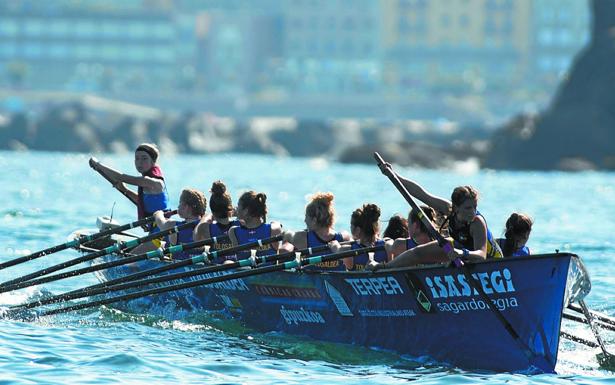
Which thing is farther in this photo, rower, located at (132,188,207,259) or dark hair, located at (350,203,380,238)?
rower, located at (132,188,207,259)

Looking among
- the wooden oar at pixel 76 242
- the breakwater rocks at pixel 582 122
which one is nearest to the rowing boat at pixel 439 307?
the wooden oar at pixel 76 242

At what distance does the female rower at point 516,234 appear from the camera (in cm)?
1451

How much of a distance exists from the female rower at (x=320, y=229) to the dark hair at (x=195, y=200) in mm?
2286

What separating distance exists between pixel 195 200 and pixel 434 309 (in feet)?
15.3

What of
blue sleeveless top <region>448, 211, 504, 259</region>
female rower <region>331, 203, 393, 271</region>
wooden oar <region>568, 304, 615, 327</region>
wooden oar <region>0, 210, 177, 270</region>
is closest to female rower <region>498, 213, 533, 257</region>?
blue sleeveless top <region>448, 211, 504, 259</region>

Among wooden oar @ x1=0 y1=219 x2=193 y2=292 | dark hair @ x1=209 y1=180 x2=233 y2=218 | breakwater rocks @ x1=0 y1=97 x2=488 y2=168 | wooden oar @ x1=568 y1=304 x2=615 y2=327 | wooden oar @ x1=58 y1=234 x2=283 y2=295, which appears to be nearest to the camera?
wooden oar @ x1=568 y1=304 x2=615 y2=327

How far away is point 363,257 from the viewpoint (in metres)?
15.1

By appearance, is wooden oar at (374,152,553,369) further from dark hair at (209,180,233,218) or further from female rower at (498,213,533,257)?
dark hair at (209,180,233,218)

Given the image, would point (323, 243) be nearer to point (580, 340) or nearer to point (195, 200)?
point (195, 200)

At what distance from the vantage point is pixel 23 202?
140 feet

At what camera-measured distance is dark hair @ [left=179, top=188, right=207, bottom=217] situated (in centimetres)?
1744

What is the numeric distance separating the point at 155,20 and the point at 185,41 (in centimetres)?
1178

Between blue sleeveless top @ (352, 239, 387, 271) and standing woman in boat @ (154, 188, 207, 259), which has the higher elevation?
standing woman in boat @ (154, 188, 207, 259)

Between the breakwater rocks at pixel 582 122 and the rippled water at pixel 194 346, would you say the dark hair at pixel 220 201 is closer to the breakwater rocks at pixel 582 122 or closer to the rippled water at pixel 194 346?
the rippled water at pixel 194 346
